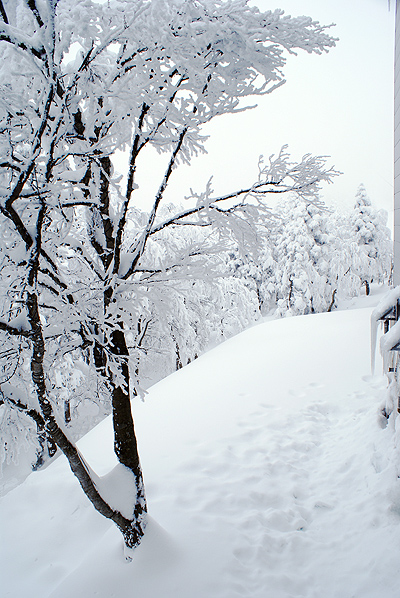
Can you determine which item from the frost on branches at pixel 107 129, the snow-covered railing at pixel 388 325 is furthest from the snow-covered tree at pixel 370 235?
the frost on branches at pixel 107 129

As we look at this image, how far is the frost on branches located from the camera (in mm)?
2293

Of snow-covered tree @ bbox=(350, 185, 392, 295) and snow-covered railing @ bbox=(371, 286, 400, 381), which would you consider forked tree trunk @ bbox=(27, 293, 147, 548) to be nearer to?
snow-covered railing @ bbox=(371, 286, 400, 381)

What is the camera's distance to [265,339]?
40.8 ft

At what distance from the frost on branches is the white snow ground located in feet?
1.65

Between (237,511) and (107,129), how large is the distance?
14.2ft

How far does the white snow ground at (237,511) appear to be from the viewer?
112 inches

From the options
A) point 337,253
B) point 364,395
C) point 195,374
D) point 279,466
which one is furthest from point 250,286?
point 279,466

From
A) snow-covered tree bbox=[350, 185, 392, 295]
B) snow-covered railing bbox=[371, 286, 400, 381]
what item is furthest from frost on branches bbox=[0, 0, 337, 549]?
snow-covered tree bbox=[350, 185, 392, 295]

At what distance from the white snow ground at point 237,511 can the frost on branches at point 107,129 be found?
0.50 meters

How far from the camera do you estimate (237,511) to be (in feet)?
12.0

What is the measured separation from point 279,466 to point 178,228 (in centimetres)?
1068

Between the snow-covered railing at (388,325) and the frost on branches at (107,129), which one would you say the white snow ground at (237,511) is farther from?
the snow-covered railing at (388,325)

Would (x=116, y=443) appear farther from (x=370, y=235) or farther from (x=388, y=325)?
(x=370, y=235)

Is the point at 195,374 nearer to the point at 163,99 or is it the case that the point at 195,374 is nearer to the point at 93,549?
the point at 93,549
